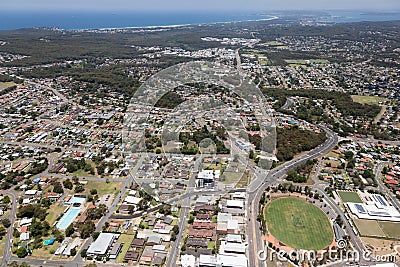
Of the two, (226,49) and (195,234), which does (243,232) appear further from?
(226,49)

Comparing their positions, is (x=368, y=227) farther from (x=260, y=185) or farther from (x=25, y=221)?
(x=25, y=221)

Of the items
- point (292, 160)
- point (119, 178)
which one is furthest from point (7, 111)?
point (292, 160)

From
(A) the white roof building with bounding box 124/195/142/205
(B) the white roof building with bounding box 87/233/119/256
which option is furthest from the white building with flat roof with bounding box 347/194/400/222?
(B) the white roof building with bounding box 87/233/119/256

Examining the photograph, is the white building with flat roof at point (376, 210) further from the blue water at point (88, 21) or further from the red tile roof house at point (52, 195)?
the blue water at point (88, 21)

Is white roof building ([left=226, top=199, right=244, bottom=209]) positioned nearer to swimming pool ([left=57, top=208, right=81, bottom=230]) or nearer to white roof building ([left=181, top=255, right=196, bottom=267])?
white roof building ([left=181, top=255, right=196, bottom=267])

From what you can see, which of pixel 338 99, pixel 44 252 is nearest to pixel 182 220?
pixel 44 252

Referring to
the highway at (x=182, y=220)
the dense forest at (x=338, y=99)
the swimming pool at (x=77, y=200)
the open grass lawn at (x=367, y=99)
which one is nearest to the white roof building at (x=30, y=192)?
the swimming pool at (x=77, y=200)
